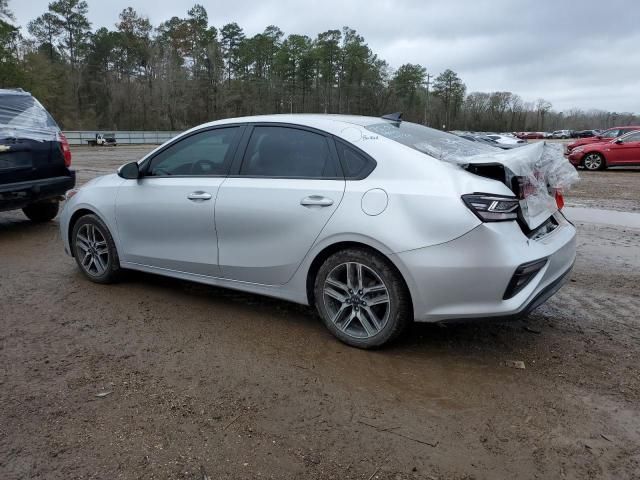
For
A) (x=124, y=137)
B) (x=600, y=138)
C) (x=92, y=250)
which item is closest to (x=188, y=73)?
(x=124, y=137)

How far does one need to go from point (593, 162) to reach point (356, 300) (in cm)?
1874

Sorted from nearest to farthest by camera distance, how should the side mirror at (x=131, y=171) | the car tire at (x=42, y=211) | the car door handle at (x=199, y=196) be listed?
the car door handle at (x=199, y=196) < the side mirror at (x=131, y=171) < the car tire at (x=42, y=211)

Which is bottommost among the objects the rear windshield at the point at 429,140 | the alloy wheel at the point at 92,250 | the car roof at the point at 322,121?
the alloy wheel at the point at 92,250

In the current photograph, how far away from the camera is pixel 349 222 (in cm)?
348

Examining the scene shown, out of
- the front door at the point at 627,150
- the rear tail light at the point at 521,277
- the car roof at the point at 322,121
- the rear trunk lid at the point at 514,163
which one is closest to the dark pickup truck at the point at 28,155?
the car roof at the point at 322,121

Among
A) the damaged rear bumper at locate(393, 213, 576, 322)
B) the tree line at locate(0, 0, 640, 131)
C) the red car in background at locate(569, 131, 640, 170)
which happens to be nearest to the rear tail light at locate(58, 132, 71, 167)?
the damaged rear bumper at locate(393, 213, 576, 322)

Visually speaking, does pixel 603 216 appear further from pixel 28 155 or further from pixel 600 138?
pixel 600 138

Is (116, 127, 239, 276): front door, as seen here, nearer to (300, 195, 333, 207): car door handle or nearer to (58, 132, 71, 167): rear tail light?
(300, 195, 333, 207): car door handle

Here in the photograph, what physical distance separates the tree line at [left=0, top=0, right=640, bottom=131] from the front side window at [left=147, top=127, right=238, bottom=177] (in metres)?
67.0

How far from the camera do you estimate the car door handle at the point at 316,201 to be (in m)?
3.61

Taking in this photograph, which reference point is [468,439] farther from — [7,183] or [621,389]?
[7,183]

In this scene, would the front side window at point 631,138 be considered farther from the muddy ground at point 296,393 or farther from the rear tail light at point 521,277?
the rear tail light at point 521,277

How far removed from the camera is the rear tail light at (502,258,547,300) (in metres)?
3.16

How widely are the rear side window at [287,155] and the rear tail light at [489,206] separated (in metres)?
0.96
